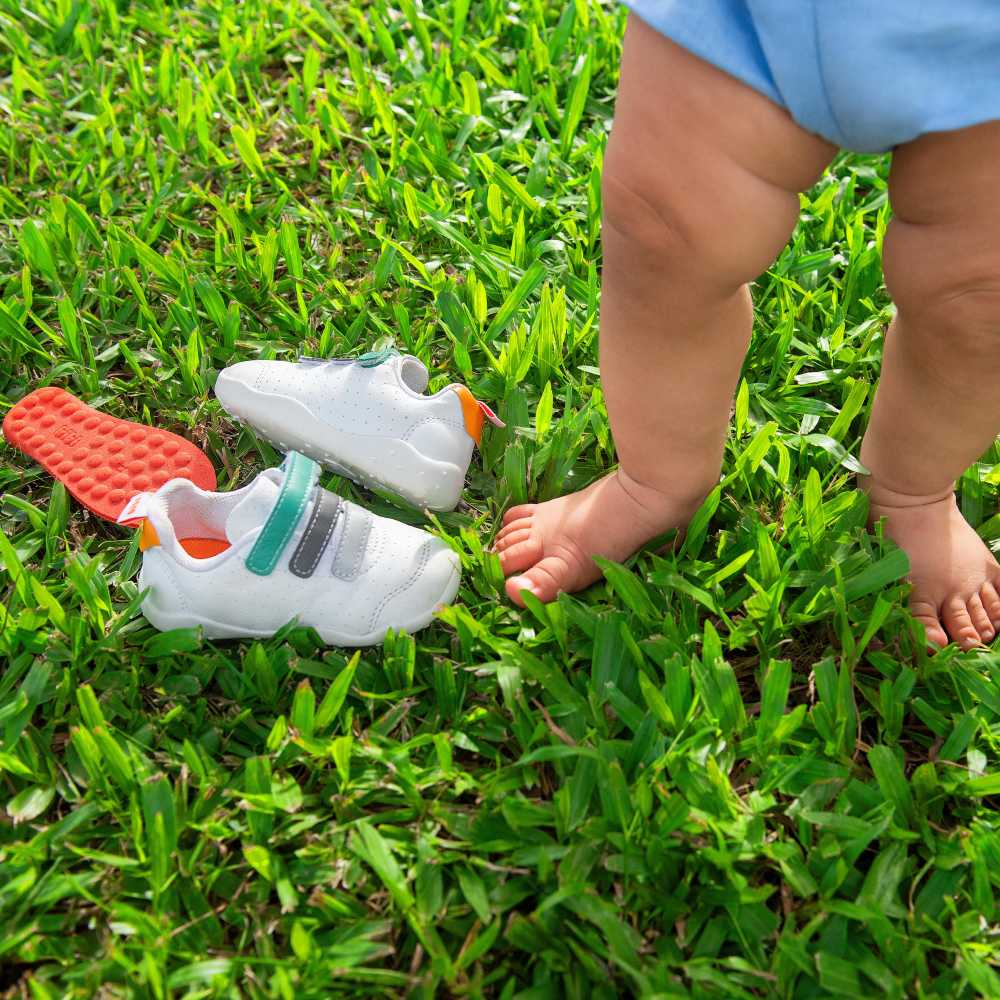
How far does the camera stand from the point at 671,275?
1.11 meters

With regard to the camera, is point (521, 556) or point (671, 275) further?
point (521, 556)

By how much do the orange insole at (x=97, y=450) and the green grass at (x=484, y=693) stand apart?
0.16 feet

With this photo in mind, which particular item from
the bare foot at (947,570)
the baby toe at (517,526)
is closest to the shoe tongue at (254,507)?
the baby toe at (517,526)

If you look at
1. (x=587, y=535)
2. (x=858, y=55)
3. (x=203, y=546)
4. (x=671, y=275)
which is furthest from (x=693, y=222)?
(x=203, y=546)

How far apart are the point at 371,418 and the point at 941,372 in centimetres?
80

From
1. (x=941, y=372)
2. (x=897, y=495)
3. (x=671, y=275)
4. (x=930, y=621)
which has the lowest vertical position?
(x=930, y=621)

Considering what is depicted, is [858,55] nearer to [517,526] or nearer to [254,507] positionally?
[517,526]

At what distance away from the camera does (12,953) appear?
113cm

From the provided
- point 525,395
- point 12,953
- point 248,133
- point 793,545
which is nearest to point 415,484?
point 525,395

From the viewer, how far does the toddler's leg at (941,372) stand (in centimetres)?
104

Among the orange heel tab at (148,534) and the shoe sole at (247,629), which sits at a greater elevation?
the orange heel tab at (148,534)

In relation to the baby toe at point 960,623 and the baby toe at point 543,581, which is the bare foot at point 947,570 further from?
the baby toe at point 543,581

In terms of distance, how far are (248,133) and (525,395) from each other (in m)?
0.90

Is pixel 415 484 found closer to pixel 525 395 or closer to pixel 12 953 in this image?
pixel 525 395
